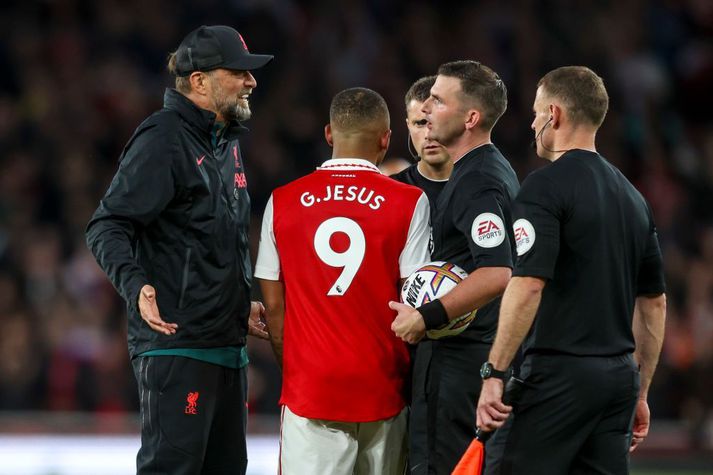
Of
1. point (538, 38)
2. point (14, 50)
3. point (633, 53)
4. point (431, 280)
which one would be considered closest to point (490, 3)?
point (538, 38)

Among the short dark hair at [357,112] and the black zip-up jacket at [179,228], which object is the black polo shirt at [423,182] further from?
the black zip-up jacket at [179,228]

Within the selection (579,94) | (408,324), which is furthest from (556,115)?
(408,324)

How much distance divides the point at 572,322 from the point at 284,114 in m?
8.04

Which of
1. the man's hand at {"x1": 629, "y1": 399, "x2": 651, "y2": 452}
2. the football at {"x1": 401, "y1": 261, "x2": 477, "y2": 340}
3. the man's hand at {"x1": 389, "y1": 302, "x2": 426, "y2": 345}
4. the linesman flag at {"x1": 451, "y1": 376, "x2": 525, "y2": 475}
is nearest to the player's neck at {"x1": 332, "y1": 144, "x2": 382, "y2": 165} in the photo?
the football at {"x1": 401, "y1": 261, "x2": 477, "y2": 340}

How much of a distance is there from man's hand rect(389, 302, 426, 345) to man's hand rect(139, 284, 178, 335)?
3.01 ft

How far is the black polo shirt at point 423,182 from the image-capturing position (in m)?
5.90

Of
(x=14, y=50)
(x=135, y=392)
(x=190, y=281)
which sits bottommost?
(x=135, y=392)

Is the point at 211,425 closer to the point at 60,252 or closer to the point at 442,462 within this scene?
the point at 442,462

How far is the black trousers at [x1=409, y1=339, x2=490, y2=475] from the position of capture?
499cm

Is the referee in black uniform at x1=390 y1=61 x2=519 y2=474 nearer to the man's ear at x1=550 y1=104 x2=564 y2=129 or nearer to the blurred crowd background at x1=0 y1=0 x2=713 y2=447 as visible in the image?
the man's ear at x1=550 y1=104 x2=564 y2=129

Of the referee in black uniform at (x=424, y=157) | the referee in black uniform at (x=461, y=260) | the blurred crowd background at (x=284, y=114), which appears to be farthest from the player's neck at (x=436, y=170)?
the blurred crowd background at (x=284, y=114)

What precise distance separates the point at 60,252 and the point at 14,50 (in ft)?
8.58

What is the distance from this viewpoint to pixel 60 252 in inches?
428

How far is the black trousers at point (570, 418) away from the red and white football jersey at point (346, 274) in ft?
2.19
